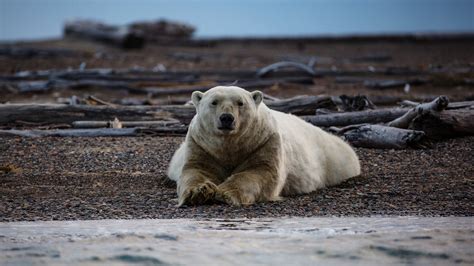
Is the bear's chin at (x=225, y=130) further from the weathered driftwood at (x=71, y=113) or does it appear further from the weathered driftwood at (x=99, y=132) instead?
the weathered driftwood at (x=71, y=113)

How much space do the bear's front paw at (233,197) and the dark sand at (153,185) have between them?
8 cm

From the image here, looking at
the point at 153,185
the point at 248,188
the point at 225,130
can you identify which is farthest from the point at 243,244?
the point at 153,185

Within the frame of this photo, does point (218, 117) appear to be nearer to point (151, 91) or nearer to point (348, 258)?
point (348, 258)

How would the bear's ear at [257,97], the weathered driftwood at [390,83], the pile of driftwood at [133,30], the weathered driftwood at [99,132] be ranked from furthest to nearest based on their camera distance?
the pile of driftwood at [133,30], the weathered driftwood at [390,83], the weathered driftwood at [99,132], the bear's ear at [257,97]

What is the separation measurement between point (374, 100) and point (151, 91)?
403 cm

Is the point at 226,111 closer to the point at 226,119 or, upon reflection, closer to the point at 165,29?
the point at 226,119

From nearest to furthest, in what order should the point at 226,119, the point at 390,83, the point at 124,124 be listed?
the point at 226,119 < the point at 124,124 < the point at 390,83

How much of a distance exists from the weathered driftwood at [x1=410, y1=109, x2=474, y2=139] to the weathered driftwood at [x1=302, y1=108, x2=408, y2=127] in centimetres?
60

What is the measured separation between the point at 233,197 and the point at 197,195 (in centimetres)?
28

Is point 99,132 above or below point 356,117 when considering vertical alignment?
below

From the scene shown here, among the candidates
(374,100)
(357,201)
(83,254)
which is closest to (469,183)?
(357,201)

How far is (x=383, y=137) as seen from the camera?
992 cm

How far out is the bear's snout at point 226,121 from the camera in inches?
278

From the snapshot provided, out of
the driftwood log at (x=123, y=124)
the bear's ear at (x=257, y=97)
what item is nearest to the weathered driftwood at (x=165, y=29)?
the driftwood log at (x=123, y=124)
